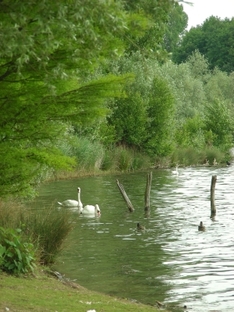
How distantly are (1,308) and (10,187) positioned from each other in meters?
4.60

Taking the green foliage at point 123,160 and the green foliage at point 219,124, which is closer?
the green foliage at point 123,160

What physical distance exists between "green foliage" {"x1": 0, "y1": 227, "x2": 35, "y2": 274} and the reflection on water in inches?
104

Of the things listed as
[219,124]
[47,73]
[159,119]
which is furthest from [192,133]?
[47,73]

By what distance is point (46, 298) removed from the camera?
36.6ft

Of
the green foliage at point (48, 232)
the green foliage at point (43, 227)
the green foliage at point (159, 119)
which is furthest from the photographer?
the green foliage at point (159, 119)

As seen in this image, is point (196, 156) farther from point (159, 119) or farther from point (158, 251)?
point (158, 251)

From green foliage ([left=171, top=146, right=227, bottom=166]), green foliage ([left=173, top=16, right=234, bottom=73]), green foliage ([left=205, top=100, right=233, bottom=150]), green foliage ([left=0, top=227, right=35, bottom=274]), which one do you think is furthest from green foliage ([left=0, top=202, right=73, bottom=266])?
green foliage ([left=173, top=16, right=234, bottom=73])

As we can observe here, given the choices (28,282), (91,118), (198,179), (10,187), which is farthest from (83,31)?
(198,179)

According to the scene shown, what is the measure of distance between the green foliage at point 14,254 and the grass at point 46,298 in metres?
0.22

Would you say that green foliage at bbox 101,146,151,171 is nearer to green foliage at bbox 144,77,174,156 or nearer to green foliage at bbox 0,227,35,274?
green foliage at bbox 144,77,174,156

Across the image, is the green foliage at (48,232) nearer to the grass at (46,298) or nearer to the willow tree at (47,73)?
the willow tree at (47,73)

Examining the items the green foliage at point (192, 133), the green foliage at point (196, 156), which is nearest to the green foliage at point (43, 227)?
the green foliage at point (196, 156)

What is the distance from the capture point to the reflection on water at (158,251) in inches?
594

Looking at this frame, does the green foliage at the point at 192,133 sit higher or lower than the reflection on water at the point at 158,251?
higher
